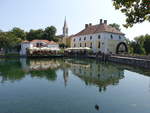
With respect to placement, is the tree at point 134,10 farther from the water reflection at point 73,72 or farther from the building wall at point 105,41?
the building wall at point 105,41

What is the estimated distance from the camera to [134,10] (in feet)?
20.1

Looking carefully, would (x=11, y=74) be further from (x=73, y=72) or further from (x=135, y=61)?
(x=135, y=61)

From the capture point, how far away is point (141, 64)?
72.8 ft

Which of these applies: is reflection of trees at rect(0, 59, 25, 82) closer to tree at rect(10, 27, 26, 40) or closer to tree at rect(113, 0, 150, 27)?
tree at rect(113, 0, 150, 27)

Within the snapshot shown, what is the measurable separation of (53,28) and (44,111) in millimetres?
50292

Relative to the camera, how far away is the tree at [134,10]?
5725mm

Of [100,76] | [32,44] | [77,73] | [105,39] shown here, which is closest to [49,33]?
[32,44]

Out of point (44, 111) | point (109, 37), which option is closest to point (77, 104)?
point (44, 111)

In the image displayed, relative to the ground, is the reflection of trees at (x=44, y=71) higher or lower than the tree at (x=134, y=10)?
lower

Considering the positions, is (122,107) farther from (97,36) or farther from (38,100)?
(97,36)

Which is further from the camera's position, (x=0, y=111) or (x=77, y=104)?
(x=77, y=104)

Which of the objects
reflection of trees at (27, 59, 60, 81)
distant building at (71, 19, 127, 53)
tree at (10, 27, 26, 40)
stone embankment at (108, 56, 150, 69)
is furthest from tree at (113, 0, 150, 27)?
tree at (10, 27, 26, 40)

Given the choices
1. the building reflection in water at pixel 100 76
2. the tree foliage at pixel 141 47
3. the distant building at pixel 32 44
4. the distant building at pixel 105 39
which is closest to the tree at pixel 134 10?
the building reflection in water at pixel 100 76

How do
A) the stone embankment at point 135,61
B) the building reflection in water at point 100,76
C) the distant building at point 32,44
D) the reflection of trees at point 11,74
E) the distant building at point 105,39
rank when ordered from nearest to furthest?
the building reflection in water at point 100,76 < the reflection of trees at point 11,74 < the stone embankment at point 135,61 < the distant building at point 105,39 < the distant building at point 32,44
